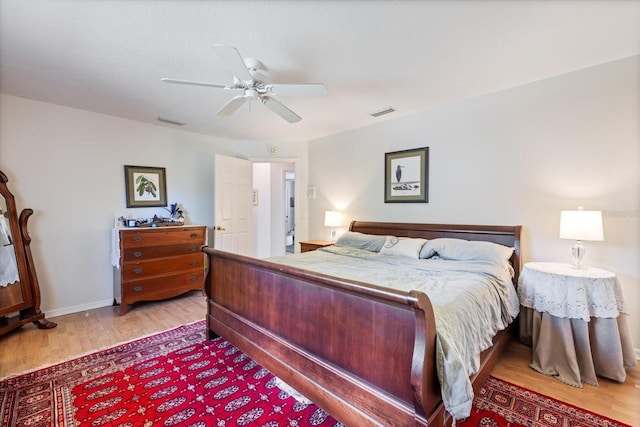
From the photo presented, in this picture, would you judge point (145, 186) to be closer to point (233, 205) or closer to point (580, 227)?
point (233, 205)

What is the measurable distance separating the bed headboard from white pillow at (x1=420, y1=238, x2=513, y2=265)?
14 centimetres

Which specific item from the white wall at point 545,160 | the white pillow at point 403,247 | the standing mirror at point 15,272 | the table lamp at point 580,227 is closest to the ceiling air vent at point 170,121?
the standing mirror at point 15,272

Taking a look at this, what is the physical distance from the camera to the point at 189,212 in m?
4.44

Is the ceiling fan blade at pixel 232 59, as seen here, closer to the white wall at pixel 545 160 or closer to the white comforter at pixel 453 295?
the white comforter at pixel 453 295

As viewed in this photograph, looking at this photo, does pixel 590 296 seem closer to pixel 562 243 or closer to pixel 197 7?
pixel 562 243

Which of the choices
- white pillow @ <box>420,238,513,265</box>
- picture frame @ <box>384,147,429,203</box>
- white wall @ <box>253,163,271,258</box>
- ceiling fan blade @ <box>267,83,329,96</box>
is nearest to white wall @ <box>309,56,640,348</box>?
picture frame @ <box>384,147,429,203</box>

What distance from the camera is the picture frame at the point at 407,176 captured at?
3477 millimetres

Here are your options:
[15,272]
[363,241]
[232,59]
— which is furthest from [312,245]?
[15,272]

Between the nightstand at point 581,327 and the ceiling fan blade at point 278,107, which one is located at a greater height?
the ceiling fan blade at point 278,107

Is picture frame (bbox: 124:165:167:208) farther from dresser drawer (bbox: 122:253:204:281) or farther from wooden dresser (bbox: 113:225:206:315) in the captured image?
dresser drawer (bbox: 122:253:204:281)

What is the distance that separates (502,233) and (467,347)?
174 cm

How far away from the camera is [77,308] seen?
343cm

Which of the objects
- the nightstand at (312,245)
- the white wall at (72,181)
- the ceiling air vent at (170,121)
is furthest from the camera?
the nightstand at (312,245)

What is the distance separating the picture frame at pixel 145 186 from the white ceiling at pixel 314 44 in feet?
3.40
